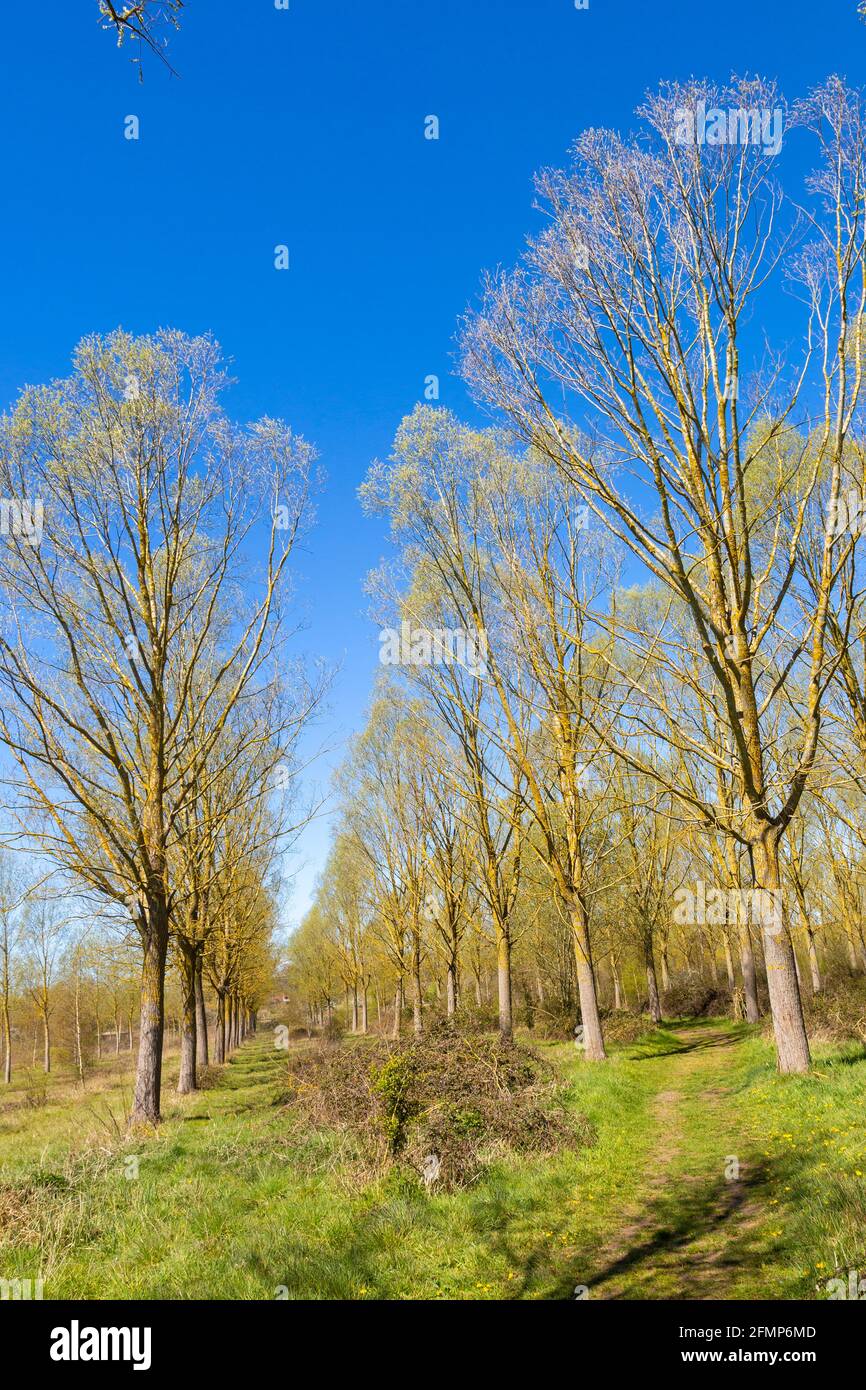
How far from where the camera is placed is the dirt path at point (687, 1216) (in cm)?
473

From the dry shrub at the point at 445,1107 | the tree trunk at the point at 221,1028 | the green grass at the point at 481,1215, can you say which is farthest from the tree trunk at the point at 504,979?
the tree trunk at the point at 221,1028

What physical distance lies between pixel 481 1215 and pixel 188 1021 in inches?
583

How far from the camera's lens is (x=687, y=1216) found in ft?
19.4

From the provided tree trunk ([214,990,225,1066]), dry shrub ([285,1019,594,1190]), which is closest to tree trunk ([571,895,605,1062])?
dry shrub ([285,1019,594,1190])

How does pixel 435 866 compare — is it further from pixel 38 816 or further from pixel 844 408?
pixel 844 408

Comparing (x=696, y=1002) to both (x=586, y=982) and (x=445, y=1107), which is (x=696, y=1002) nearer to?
(x=586, y=982)

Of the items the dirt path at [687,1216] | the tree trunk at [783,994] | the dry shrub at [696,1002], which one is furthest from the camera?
the dry shrub at [696,1002]

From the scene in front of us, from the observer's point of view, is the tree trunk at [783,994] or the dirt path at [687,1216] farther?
the tree trunk at [783,994]

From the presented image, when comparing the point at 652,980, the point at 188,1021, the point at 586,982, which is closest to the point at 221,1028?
the point at 188,1021

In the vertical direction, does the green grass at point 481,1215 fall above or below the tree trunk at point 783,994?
below

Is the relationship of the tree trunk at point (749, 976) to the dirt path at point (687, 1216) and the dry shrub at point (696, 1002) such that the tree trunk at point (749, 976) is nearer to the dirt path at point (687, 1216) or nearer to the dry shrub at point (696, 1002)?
the dry shrub at point (696, 1002)

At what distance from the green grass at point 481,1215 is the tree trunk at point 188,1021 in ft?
26.4

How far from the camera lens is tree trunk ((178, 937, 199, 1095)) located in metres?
17.9
